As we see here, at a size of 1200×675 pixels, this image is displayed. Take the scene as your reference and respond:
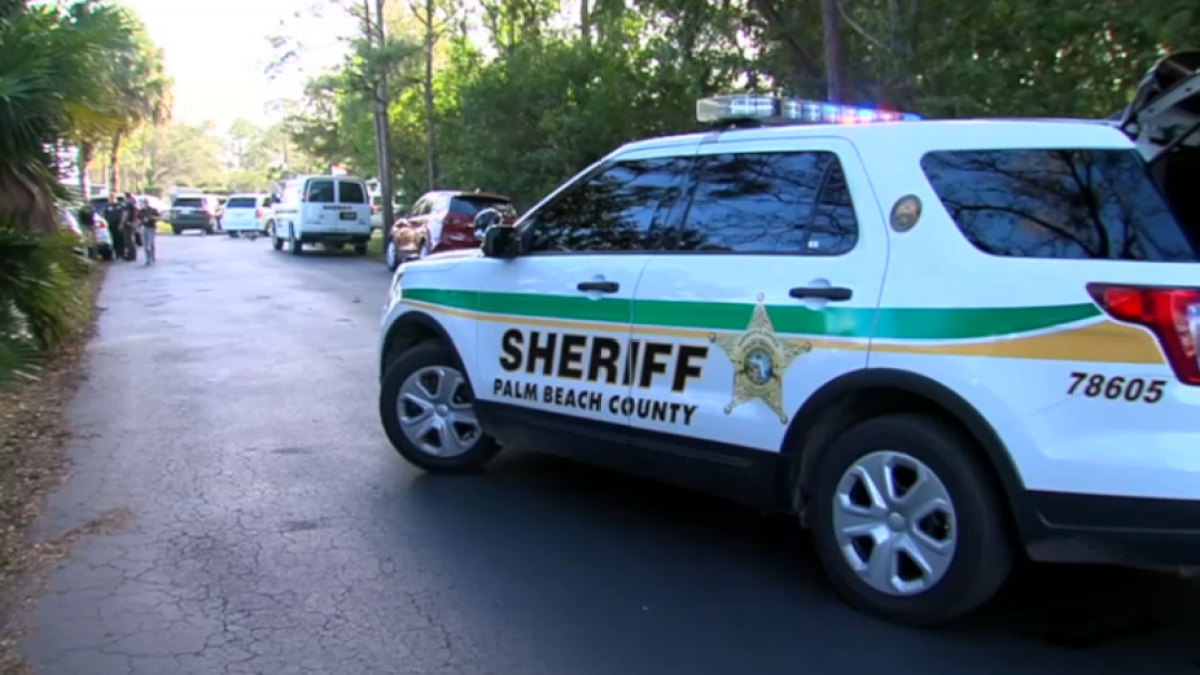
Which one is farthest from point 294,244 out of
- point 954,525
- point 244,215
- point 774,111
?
point 954,525

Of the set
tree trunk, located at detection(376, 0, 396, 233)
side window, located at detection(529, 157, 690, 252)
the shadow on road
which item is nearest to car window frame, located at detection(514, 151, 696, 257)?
side window, located at detection(529, 157, 690, 252)

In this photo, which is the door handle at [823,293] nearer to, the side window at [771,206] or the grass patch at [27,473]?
the side window at [771,206]

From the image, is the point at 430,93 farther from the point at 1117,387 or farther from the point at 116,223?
the point at 1117,387

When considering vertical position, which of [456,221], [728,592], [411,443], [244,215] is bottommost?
[728,592]

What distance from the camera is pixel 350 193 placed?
29891 millimetres

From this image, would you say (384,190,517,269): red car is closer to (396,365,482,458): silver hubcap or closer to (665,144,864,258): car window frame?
(396,365,482,458): silver hubcap

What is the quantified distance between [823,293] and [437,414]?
9.16ft

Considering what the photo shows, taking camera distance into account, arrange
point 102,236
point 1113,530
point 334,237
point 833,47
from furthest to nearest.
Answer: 1. point 334,237
2. point 102,236
3. point 833,47
4. point 1113,530

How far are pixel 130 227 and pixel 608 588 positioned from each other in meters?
26.5

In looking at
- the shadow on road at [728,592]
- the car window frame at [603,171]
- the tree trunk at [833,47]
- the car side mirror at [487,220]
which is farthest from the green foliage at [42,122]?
the tree trunk at [833,47]

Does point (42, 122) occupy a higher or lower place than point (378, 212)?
higher

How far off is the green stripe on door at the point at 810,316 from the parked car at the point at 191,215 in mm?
46022

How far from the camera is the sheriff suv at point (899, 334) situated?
11.7ft

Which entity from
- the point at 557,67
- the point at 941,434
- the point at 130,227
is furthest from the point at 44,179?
the point at 130,227
